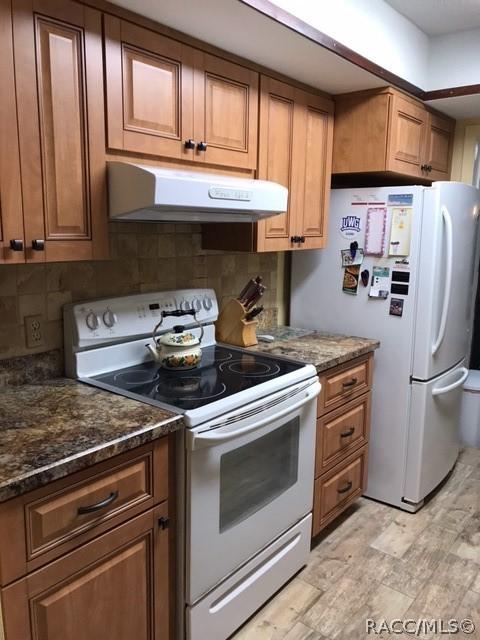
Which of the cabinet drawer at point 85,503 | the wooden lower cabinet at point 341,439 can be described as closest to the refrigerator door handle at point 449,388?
the wooden lower cabinet at point 341,439

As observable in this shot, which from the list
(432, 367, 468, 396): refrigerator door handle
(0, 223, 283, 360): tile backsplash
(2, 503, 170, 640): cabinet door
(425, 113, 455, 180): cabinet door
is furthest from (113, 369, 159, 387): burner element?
(425, 113, 455, 180): cabinet door

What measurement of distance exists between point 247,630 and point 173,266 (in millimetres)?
1470

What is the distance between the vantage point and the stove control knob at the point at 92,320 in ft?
6.20

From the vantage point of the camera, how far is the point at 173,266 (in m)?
2.30

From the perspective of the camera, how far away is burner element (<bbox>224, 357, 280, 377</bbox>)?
200 centimetres

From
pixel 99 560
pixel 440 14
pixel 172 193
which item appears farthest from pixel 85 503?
pixel 440 14

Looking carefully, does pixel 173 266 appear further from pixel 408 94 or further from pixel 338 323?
pixel 408 94

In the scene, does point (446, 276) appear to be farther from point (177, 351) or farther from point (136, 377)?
point (136, 377)

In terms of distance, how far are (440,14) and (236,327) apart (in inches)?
71.5

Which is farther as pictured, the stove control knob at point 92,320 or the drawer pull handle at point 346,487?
the drawer pull handle at point 346,487

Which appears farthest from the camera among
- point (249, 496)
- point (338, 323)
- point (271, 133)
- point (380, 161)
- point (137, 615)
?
point (338, 323)

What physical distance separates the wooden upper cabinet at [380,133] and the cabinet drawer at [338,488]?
1.43 meters

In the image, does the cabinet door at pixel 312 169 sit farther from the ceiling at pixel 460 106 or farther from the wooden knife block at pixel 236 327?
the ceiling at pixel 460 106

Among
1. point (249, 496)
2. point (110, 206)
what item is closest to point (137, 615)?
point (249, 496)
